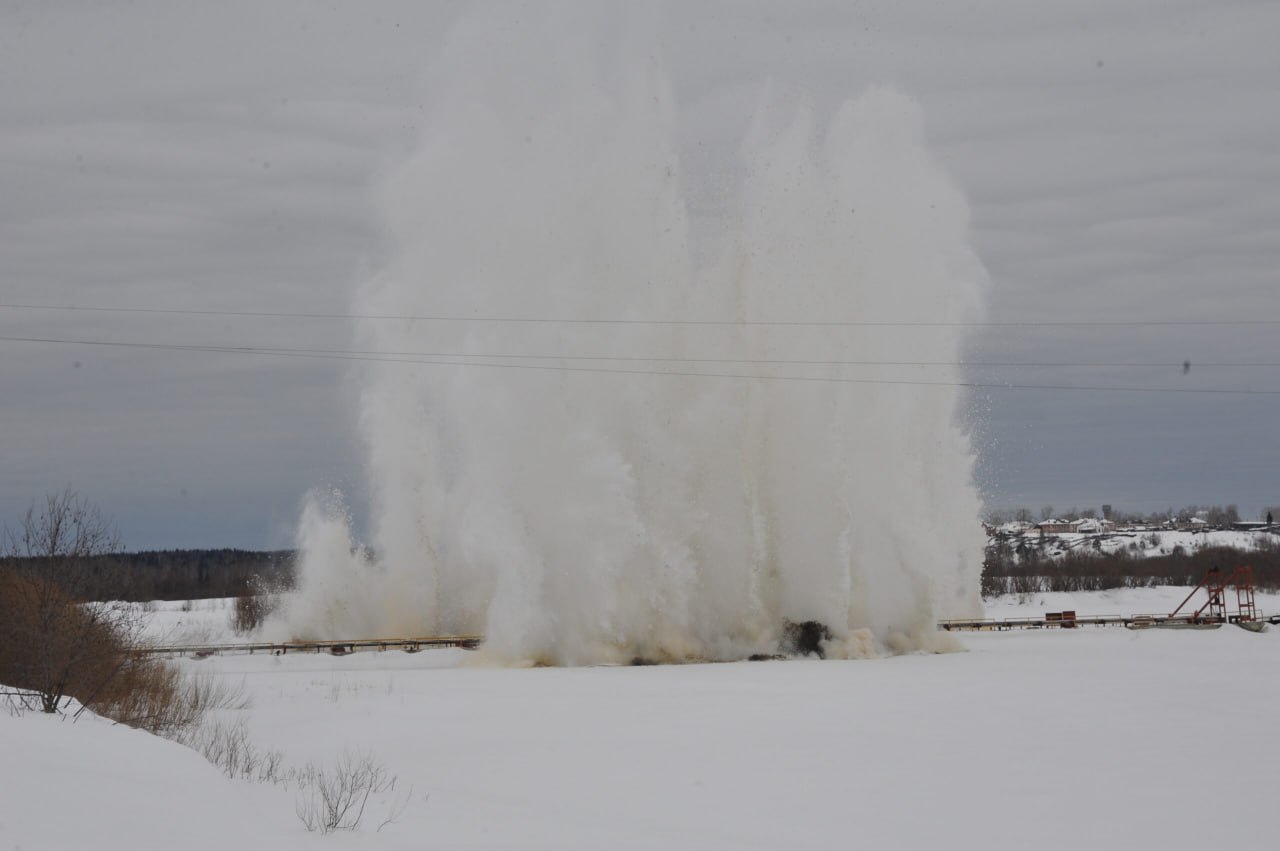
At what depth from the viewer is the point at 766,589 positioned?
5609cm

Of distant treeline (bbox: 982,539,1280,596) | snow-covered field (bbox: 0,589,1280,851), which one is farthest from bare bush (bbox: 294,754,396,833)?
distant treeline (bbox: 982,539,1280,596)

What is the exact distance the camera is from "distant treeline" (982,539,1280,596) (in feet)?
446

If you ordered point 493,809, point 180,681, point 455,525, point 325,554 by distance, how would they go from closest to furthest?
point 493,809 < point 180,681 < point 455,525 < point 325,554

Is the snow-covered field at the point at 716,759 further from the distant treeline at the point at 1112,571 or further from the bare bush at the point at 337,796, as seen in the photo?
the distant treeline at the point at 1112,571

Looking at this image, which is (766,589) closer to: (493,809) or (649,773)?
(649,773)

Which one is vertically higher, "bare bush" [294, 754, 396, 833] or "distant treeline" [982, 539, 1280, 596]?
"bare bush" [294, 754, 396, 833]

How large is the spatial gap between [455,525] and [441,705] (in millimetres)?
31470

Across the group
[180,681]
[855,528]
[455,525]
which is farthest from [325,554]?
[180,681]

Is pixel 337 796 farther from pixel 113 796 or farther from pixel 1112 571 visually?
pixel 1112 571

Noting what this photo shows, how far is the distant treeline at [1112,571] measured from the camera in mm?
136000

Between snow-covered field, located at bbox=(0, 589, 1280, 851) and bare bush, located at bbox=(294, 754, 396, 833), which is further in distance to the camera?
bare bush, located at bbox=(294, 754, 396, 833)

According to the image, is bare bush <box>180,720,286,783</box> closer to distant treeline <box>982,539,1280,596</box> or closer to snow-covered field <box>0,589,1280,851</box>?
snow-covered field <box>0,589,1280,851</box>

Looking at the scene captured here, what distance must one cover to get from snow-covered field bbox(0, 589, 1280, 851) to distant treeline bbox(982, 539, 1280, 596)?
85162 mm

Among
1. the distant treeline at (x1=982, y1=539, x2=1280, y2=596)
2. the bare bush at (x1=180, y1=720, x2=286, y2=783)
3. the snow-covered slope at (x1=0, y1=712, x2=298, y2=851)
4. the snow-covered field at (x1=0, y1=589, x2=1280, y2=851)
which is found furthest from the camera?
the distant treeline at (x1=982, y1=539, x2=1280, y2=596)
